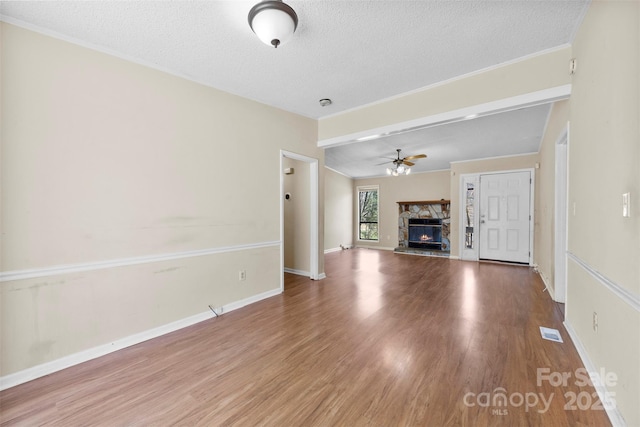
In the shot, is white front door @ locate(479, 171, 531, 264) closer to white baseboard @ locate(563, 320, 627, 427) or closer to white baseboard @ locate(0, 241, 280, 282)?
white baseboard @ locate(563, 320, 627, 427)

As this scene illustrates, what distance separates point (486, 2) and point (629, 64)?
0.97 m

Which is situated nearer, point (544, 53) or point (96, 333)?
point (96, 333)

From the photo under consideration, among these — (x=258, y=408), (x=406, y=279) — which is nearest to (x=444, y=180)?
(x=406, y=279)

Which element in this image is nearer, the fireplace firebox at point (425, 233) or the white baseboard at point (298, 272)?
the white baseboard at point (298, 272)

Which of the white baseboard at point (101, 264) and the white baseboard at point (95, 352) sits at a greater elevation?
the white baseboard at point (101, 264)

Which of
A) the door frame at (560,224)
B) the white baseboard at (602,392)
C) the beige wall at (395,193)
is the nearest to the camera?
the white baseboard at (602,392)

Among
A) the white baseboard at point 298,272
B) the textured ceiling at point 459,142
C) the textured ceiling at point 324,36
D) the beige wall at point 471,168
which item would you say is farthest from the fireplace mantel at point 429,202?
the textured ceiling at point 324,36

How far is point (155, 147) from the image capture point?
251 centimetres

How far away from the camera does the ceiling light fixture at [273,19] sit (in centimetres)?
169

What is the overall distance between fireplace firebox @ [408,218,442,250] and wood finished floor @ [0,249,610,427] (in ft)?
14.1

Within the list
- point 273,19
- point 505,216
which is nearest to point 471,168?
point 505,216

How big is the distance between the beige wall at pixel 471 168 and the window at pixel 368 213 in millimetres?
2553

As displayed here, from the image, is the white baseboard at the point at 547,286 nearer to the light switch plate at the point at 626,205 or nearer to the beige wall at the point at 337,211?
the light switch plate at the point at 626,205

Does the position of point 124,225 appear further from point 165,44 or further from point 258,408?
point 258,408
